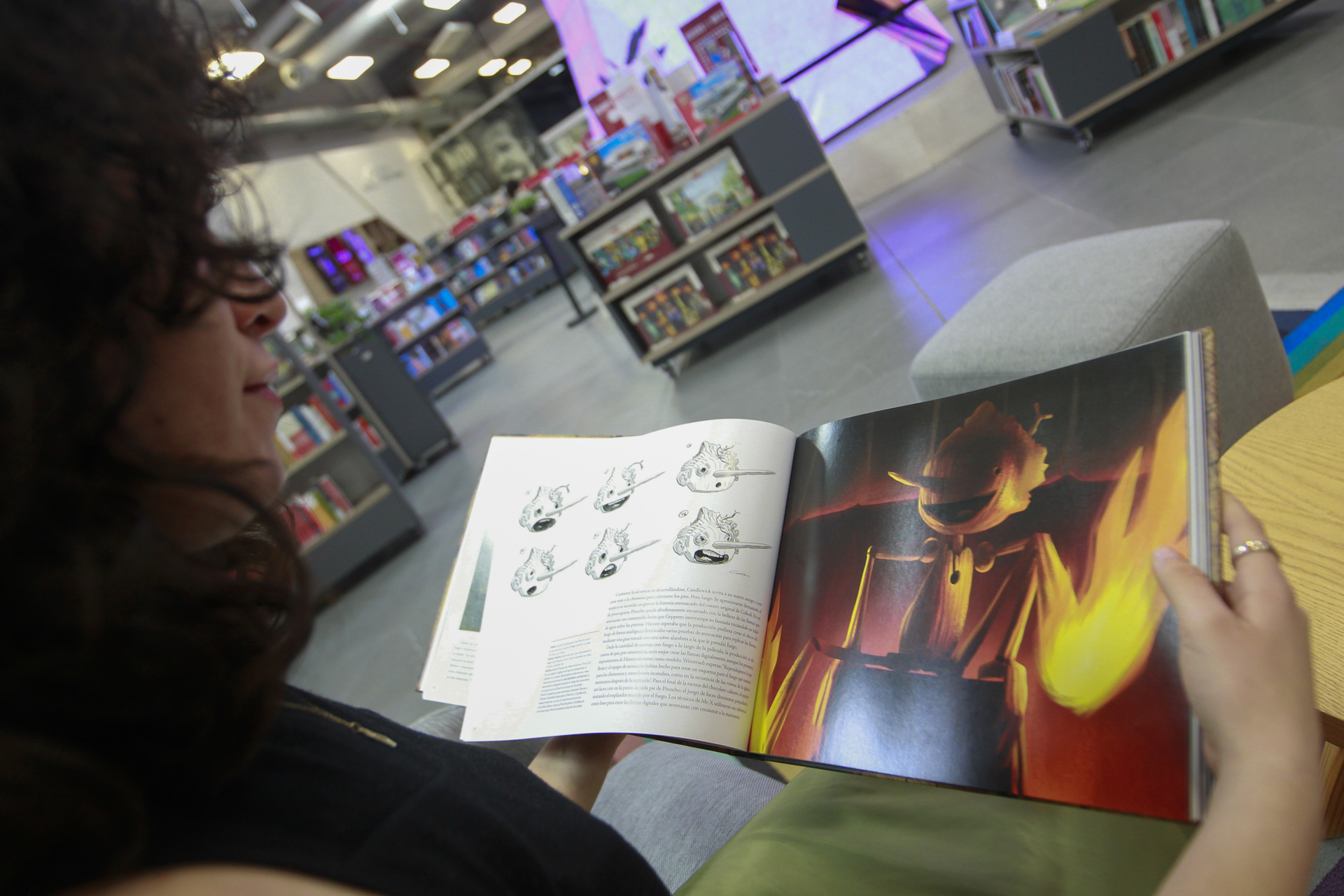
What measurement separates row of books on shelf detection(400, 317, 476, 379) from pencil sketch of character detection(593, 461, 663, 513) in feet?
20.9

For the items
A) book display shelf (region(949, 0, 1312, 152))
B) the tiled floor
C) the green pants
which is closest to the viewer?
the green pants

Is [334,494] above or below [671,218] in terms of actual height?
below

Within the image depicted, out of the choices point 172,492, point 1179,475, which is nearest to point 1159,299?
point 1179,475

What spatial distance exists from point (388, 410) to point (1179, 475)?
478 cm

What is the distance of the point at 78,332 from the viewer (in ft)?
1.06

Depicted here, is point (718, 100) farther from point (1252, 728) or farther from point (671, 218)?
point (1252, 728)

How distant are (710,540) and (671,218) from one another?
129 inches

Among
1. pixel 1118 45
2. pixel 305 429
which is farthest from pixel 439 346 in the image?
pixel 1118 45

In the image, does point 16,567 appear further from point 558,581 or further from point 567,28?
point 567,28

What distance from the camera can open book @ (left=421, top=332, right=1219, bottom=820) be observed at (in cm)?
44

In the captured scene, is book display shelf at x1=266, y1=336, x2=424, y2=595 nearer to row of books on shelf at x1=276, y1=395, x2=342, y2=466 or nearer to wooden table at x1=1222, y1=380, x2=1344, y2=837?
row of books on shelf at x1=276, y1=395, x2=342, y2=466

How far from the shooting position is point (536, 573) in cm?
77

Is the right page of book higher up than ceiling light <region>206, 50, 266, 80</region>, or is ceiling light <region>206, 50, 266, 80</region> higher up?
ceiling light <region>206, 50, 266, 80</region>

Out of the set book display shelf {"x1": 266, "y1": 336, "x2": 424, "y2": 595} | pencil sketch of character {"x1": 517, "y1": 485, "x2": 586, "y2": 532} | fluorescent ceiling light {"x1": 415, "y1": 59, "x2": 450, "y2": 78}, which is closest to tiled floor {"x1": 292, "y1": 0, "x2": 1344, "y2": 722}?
book display shelf {"x1": 266, "y1": 336, "x2": 424, "y2": 595}
